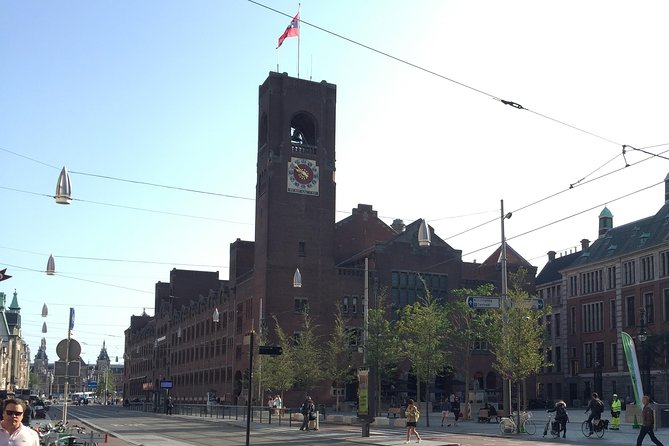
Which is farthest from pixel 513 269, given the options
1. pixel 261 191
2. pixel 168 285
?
pixel 168 285

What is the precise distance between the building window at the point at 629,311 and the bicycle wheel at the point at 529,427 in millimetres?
47053

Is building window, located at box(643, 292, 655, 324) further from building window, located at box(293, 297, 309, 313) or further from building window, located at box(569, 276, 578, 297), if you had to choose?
building window, located at box(293, 297, 309, 313)

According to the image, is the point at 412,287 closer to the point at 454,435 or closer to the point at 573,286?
the point at 573,286

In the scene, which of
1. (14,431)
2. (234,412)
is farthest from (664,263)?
(14,431)

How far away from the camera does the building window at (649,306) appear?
78.7m

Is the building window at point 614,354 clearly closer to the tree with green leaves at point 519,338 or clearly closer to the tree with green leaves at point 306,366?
the tree with green leaves at point 306,366

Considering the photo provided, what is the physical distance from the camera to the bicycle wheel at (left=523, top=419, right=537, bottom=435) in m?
37.6

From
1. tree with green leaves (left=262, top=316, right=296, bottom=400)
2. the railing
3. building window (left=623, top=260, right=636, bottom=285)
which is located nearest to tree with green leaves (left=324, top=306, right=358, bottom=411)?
tree with green leaves (left=262, top=316, right=296, bottom=400)

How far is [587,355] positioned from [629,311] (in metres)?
9.46

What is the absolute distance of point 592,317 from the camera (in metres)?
90.7

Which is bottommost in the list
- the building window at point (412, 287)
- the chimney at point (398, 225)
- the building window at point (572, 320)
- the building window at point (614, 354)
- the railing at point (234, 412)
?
the railing at point (234, 412)

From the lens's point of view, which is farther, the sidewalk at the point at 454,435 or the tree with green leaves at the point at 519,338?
the tree with green leaves at the point at 519,338

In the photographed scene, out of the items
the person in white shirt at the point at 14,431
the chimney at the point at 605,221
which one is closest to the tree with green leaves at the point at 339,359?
the chimney at the point at 605,221

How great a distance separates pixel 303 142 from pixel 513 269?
2712 centimetres
